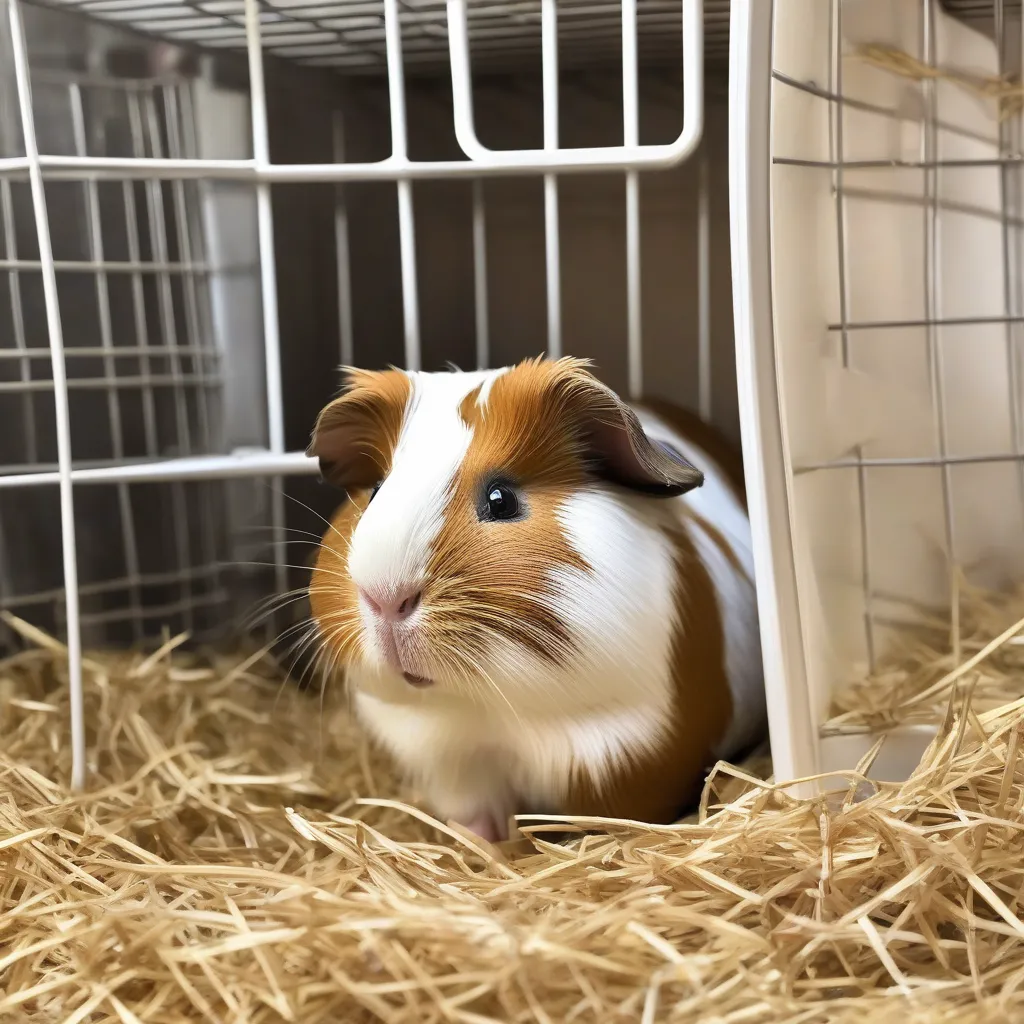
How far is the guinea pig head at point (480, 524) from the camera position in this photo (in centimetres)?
104

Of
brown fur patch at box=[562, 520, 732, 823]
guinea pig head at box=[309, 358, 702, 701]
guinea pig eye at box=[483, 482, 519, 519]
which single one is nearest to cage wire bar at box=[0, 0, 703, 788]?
guinea pig head at box=[309, 358, 702, 701]

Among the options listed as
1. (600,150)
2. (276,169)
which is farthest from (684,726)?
(276,169)

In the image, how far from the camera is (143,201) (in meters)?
1.67

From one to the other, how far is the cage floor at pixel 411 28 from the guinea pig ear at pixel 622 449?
61cm

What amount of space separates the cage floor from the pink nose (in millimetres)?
815

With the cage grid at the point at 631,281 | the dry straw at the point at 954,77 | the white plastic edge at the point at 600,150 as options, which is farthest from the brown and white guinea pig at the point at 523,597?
the dry straw at the point at 954,77

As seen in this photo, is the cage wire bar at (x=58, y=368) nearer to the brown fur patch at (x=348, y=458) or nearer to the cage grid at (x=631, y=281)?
the cage grid at (x=631, y=281)

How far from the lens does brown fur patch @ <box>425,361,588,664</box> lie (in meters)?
1.04

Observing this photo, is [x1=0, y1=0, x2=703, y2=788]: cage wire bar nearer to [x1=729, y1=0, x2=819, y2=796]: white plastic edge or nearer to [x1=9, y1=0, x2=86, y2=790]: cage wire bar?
[x1=9, y1=0, x2=86, y2=790]: cage wire bar

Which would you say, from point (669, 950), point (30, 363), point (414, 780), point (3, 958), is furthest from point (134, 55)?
point (669, 950)

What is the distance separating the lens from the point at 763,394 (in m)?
1.05

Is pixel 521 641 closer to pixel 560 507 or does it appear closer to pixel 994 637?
pixel 560 507

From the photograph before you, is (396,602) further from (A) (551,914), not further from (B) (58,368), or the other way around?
(B) (58,368)

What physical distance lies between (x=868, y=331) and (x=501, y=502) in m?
0.51
